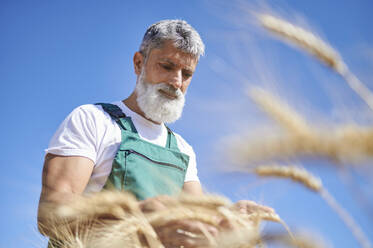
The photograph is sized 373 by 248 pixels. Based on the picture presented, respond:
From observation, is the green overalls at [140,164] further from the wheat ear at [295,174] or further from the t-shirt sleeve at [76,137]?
the wheat ear at [295,174]

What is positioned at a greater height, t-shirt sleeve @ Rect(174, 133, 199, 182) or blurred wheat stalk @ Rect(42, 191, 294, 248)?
t-shirt sleeve @ Rect(174, 133, 199, 182)

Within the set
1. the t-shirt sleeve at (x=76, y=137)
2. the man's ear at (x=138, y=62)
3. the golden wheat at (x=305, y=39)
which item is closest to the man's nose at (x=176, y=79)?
the man's ear at (x=138, y=62)

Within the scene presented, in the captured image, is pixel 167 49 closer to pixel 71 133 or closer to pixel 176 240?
pixel 71 133

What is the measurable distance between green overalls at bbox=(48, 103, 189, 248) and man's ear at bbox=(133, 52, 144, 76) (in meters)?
0.49

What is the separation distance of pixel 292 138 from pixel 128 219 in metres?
0.52

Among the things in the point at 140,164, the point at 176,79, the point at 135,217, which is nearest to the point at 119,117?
the point at 140,164

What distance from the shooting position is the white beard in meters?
2.27

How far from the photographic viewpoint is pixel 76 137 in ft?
6.01

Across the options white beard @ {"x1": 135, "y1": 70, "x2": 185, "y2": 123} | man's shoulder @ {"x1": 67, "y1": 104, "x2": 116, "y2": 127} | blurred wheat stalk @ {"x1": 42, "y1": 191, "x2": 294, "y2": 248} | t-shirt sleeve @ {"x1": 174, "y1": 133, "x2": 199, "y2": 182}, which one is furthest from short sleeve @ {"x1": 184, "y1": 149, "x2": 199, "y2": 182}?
blurred wheat stalk @ {"x1": 42, "y1": 191, "x2": 294, "y2": 248}

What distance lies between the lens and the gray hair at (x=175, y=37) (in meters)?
2.36

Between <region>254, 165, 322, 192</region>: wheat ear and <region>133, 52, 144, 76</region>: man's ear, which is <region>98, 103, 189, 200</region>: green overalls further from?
<region>254, 165, 322, 192</region>: wheat ear

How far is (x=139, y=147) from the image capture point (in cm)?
201

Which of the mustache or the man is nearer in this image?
the man

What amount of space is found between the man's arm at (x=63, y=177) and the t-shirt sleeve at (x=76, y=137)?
29mm
